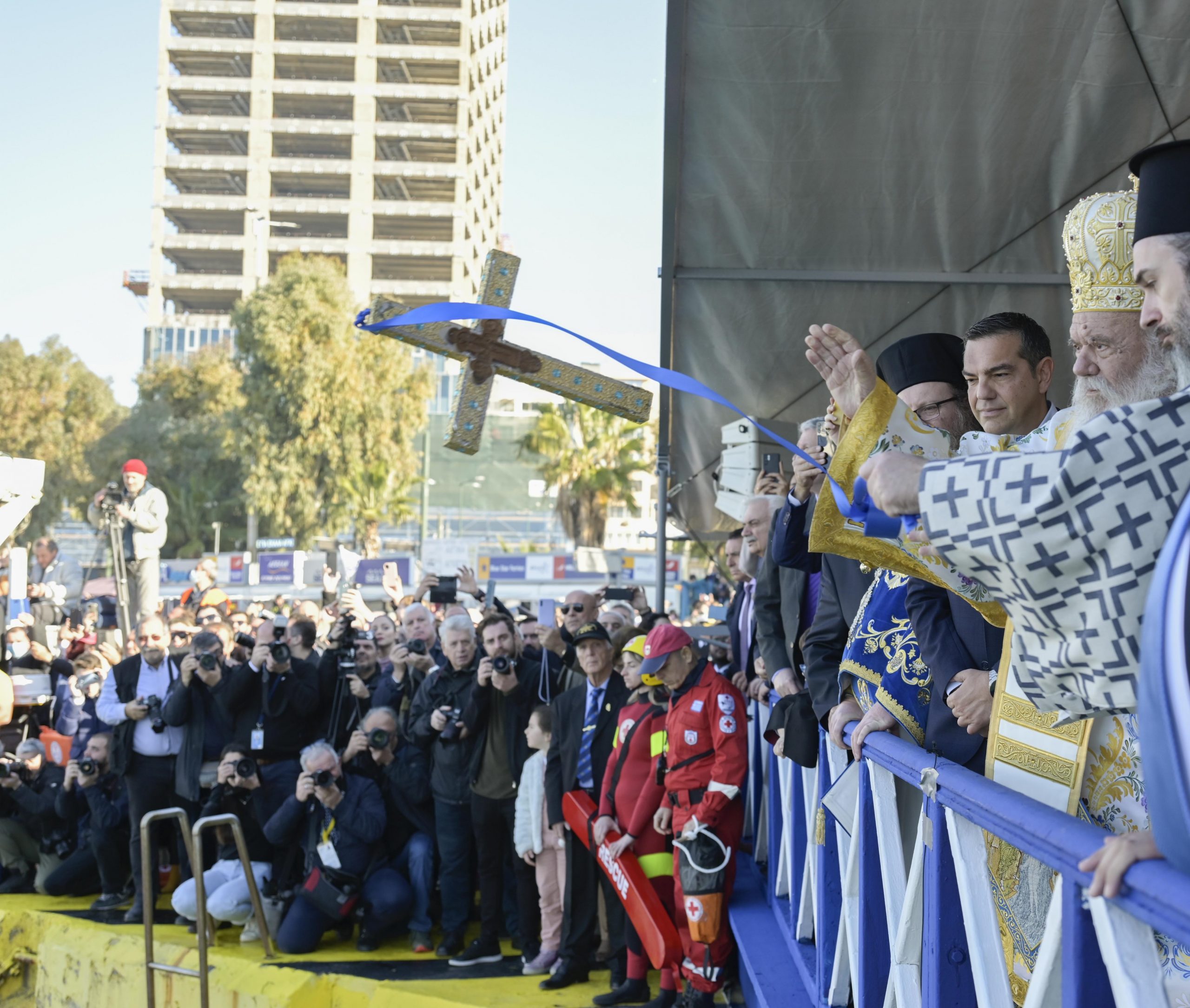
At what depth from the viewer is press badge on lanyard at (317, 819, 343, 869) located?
689cm

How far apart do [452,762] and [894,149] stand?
167 inches

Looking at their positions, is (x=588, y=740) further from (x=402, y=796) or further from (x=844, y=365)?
(x=844, y=365)

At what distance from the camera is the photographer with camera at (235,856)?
→ 7160 millimetres

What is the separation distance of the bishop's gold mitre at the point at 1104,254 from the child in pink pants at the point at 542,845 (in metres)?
4.84

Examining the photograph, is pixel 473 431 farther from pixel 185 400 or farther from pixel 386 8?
pixel 386 8

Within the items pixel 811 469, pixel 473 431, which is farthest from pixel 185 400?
pixel 811 469

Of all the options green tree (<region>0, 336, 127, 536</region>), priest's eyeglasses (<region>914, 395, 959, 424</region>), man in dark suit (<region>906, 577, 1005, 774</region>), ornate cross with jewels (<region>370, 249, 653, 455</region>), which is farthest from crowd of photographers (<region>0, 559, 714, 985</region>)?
green tree (<region>0, 336, 127, 536</region>)

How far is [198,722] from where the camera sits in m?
7.95

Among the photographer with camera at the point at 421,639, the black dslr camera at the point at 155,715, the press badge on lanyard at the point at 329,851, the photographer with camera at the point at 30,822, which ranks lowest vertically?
the photographer with camera at the point at 30,822

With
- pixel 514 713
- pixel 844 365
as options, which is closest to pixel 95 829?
pixel 514 713

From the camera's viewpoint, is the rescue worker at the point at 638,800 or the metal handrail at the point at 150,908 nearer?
the rescue worker at the point at 638,800

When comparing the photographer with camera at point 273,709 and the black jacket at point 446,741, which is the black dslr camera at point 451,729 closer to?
the black jacket at point 446,741

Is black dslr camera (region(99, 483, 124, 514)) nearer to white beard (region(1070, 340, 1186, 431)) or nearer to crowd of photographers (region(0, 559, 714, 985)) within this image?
crowd of photographers (region(0, 559, 714, 985))

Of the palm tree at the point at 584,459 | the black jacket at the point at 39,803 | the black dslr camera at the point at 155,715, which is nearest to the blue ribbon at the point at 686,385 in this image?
the black dslr camera at the point at 155,715
